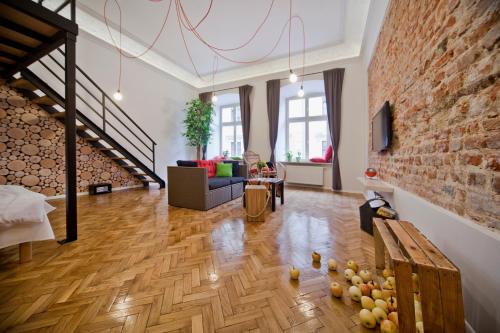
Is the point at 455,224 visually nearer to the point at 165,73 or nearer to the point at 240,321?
the point at 240,321

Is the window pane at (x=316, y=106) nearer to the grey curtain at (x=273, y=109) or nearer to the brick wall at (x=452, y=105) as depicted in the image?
the grey curtain at (x=273, y=109)

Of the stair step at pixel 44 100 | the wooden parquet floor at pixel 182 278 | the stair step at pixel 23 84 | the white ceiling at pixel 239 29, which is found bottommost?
the wooden parquet floor at pixel 182 278

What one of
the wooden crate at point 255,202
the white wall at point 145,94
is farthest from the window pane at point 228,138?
the wooden crate at point 255,202

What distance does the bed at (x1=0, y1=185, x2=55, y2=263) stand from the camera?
151cm

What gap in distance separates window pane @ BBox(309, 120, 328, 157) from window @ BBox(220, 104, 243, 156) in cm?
252

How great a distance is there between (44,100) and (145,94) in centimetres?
227

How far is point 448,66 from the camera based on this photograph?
3.93ft

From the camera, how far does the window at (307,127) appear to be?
5.64m

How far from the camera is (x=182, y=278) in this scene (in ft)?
4.80

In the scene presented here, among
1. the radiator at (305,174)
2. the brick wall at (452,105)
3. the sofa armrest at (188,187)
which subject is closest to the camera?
the brick wall at (452,105)

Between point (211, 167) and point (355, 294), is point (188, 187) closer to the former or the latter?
point (211, 167)

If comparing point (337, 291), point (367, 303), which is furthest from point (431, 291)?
point (337, 291)

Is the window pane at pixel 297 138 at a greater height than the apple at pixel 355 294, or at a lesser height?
greater

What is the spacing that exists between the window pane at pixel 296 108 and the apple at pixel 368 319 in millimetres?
5511
